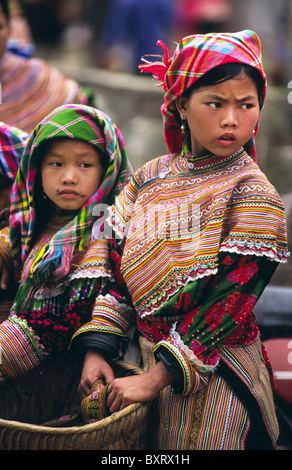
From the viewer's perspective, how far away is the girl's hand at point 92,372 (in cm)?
210

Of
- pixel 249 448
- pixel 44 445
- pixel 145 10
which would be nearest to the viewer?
pixel 44 445

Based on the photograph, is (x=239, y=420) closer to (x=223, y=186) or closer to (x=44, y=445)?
(x=44, y=445)

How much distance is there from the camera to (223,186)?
1.96 m

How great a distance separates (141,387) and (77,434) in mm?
256

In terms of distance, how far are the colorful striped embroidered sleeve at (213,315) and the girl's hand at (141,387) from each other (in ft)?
0.16

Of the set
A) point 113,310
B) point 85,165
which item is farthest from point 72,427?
point 85,165

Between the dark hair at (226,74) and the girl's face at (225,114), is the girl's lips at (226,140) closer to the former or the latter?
the girl's face at (225,114)

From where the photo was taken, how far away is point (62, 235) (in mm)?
2273

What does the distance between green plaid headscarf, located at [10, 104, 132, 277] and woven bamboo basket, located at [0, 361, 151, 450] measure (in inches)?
23.8

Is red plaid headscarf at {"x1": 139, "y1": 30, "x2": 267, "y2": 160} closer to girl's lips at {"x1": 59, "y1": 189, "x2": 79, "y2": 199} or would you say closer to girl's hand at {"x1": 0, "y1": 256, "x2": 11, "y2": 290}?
girl's lips at {"x1": 59, "y1": 189, "x2": 79, "y2": 199}

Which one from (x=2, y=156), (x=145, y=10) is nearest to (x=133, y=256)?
(x=2, y=156)

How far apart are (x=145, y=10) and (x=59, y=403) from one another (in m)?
5.17

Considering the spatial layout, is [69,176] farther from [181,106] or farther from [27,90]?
[27,90]

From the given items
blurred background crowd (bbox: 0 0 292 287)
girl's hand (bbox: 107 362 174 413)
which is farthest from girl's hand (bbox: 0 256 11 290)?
blurred background crowd (bbox: 0 0 292 287)
